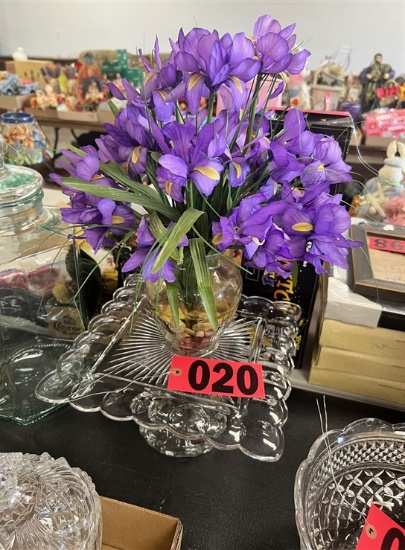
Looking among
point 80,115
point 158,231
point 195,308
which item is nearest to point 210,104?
point 158,231

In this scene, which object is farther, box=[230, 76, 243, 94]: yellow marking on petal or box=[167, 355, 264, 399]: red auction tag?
box=[167, 355, 264, 399]: red auction tag

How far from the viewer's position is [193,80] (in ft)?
1.47

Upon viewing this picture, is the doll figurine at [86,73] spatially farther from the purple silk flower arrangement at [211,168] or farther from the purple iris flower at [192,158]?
the purple iris flower at [192,158]

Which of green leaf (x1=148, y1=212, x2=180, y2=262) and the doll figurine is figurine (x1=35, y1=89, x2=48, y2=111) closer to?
the doll figurine

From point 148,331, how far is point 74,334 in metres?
0.15

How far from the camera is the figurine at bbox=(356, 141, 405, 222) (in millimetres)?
899

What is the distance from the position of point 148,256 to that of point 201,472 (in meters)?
0.34

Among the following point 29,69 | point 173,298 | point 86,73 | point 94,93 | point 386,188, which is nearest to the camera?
point 173,298

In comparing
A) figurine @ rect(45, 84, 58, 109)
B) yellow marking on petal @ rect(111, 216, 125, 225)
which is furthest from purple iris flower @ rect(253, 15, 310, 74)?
figurine @ rect(45, 84, 58, 109)

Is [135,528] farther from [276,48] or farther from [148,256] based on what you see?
[276,48]

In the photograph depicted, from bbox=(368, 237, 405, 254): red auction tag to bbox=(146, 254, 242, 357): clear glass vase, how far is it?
281mm

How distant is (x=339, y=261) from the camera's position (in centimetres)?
50

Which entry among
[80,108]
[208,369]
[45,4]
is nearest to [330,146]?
[208,369]

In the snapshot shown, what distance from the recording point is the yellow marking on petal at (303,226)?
483 mm
